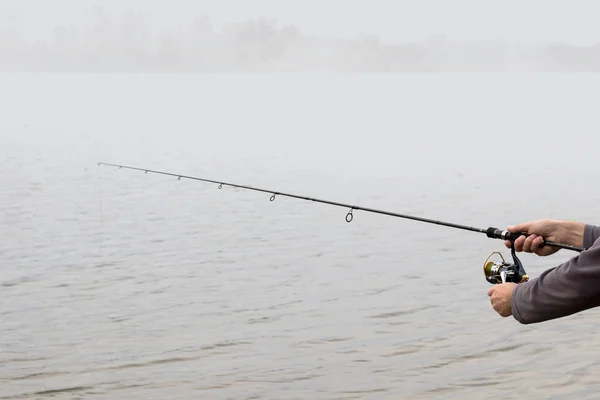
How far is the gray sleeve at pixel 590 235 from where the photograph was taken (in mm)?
4069

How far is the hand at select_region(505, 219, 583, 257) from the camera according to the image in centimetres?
422

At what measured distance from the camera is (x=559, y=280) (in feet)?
11.2

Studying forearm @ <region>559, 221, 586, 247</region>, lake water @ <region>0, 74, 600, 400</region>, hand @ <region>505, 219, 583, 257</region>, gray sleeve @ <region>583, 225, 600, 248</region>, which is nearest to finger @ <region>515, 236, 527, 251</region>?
hand @ <region>505, 219, 583, 257</region>

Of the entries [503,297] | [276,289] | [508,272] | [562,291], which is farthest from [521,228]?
[276,289]

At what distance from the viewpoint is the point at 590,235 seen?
4.09 m

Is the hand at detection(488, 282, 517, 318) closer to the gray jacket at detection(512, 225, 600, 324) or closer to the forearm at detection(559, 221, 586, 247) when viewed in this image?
the gray jacket at detection(512, 225, 600, 324)

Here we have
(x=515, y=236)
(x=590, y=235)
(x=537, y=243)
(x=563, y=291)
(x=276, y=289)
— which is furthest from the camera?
(x=276, y=289)

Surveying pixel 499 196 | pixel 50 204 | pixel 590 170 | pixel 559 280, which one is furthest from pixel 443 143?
pixel 559 280

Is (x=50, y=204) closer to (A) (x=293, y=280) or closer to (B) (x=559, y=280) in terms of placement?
(A) (x=293, y=280)

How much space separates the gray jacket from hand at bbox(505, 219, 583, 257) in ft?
2.06

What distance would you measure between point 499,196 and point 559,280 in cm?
1926

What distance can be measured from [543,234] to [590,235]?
0.26 metres

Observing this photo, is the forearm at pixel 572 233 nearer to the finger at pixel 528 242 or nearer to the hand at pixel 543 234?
the hand at pixel 543 234

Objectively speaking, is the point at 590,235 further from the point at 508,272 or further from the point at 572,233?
the point at 508,272
